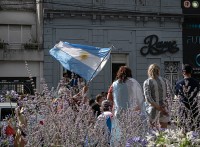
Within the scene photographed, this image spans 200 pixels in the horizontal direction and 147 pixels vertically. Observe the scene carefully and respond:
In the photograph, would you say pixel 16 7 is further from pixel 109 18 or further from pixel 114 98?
pixel 114 98

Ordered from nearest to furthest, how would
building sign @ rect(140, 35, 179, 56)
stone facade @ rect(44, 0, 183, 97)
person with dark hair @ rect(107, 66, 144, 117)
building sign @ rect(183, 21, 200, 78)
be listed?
person with dark hair @ rect(107, 66, 144, 117) → stone facade @ rect(44, 0, 183, 97) → building sign @ rect(140, 35, 179, 56) → building sign @ rect(183, 21, 200, 78)

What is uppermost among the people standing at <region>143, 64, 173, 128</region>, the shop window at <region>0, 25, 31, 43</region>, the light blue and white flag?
the shop window at <region>0, 25, 31, 43</region>

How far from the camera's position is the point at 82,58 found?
36.7 ft

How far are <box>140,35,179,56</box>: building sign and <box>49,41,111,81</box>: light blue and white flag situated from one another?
16.2m

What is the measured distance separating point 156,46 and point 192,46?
2351mm

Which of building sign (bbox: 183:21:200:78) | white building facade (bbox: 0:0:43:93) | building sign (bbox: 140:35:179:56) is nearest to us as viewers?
white building facade (bbox: 0:0:43:93)

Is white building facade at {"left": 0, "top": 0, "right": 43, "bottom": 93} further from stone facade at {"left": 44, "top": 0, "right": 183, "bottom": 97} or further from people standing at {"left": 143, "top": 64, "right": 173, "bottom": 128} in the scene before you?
people standing at {"left": 143, "top": 64, "right": 173, "bottom": 128}

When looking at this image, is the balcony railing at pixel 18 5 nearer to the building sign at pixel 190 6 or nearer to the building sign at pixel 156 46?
the building sign at pixel 156 46

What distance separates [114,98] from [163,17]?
20.7 meters

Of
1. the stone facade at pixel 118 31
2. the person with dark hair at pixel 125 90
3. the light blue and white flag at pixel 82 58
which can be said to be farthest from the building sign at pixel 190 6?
the person with dark hair at pixel 125 90

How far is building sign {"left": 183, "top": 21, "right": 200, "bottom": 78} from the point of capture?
28.7 metres

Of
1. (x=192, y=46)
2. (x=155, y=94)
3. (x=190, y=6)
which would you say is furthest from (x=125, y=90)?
(x=190, y=6)

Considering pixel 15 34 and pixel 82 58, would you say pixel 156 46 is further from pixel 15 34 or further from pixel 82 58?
pixel 82 58

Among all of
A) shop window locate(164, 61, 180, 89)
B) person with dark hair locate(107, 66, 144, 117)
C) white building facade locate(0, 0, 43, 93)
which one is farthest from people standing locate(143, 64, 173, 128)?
shop window locate(164, 61, 180, 89)
